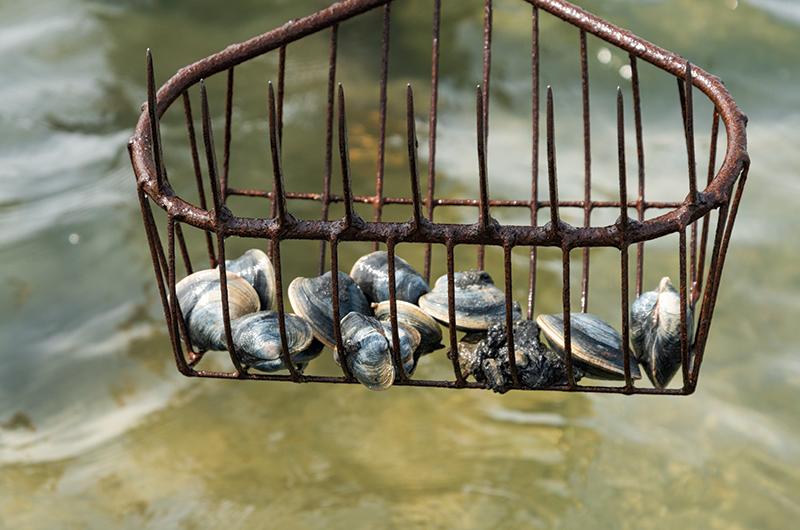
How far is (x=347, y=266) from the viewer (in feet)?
11.4

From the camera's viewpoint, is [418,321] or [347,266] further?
[347,266]

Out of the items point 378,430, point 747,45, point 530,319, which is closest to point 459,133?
point 747,45

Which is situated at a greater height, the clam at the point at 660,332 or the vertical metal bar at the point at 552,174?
the vertical metal bar at the point at 552,174

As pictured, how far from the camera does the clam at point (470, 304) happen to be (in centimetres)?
167

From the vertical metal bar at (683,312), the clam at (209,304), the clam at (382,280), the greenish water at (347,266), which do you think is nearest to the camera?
the vertical metal bar at (683,312)

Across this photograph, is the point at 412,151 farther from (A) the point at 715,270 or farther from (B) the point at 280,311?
(A) the point at 715,270

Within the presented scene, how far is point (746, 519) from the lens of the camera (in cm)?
276

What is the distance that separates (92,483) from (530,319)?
67.1 inches

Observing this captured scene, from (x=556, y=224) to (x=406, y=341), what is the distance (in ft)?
1.16

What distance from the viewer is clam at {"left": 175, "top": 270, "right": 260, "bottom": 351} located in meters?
1.64

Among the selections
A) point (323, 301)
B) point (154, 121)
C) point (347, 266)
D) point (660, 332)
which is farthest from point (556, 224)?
point (347, 266)

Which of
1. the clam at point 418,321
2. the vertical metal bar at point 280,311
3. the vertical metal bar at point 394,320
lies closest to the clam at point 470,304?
the clam at point 418,321

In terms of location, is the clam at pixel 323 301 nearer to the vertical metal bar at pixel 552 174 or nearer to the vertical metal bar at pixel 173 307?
the vertical metal bar at pixel 173 307

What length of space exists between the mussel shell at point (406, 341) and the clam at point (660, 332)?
0.36 m
